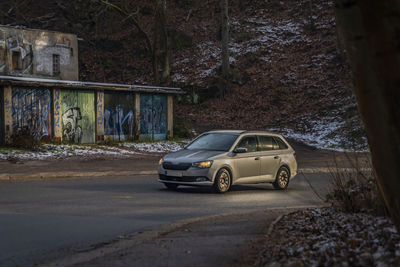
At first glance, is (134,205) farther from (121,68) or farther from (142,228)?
(121,68)

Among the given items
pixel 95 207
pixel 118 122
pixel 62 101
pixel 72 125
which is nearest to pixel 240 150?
pixel 95 207

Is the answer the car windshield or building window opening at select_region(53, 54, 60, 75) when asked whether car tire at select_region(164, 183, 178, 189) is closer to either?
the car windshield

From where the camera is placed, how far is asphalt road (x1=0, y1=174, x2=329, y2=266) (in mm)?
7814

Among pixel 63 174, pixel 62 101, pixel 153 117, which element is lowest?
pixel 63 174

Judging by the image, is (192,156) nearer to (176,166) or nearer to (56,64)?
(176,166)

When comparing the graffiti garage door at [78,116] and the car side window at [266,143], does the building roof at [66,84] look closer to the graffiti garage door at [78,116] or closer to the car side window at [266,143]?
the graffiti garage door at [78,116]

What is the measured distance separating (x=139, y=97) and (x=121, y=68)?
22156 mm

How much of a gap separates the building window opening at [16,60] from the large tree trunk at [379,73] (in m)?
37.4

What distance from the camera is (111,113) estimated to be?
3256cm

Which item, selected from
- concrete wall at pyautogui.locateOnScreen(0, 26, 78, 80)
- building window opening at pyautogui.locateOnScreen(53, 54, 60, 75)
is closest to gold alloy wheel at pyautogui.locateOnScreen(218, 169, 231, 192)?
concrete wall at pyautogui.locateOnScreen(0, 26, 78, 80)

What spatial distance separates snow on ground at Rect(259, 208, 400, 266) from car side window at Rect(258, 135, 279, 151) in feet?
24.4

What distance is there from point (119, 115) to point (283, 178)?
1827cm

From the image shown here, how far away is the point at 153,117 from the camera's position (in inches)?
1378

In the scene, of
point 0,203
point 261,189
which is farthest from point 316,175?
point 0,203
